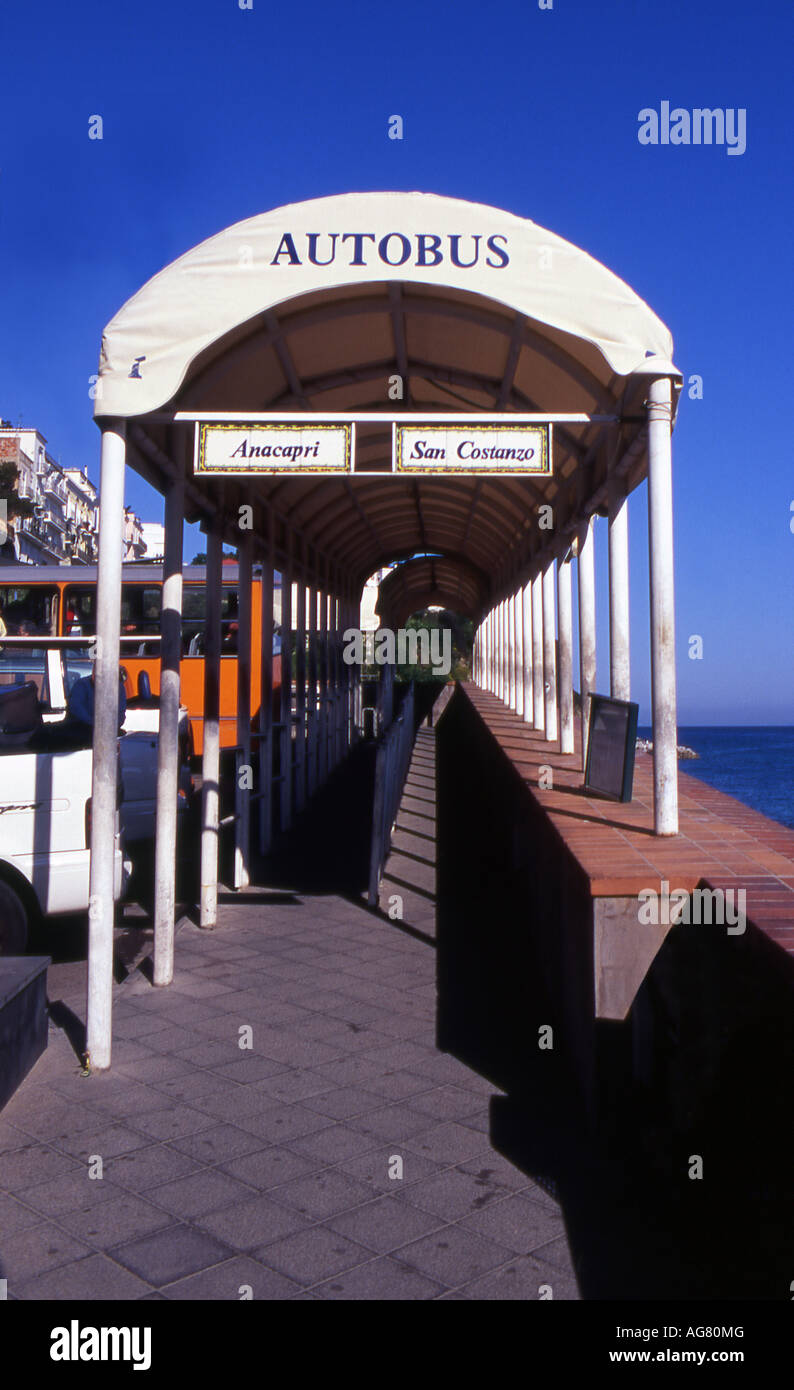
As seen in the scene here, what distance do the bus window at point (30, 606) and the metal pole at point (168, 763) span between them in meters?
13.8

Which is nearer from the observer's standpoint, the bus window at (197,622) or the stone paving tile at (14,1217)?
the stone paving tile at (14,1217)

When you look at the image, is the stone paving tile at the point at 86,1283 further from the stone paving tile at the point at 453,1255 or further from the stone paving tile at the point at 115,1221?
the stone paving tile at the point at 453,1255

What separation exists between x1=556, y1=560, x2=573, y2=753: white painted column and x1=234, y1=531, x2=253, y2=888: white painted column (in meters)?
2.73

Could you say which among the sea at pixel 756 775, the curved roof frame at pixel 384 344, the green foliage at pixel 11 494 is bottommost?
the sea at pixel 756 775

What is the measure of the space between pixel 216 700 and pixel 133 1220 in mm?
4519

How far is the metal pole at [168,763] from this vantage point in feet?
21.2

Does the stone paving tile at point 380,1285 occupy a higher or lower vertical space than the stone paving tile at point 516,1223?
higher

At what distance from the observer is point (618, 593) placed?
7125 mm

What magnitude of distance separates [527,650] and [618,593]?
7.44 meters

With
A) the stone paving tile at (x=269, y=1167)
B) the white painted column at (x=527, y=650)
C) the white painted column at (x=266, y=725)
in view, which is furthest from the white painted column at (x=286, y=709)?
the stone paving tile at (x=269, y=1167)

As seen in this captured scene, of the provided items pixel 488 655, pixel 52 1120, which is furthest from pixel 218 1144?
pixel 488 655

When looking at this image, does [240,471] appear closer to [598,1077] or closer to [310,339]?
[310,339]

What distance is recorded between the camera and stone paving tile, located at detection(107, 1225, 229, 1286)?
3373 mm

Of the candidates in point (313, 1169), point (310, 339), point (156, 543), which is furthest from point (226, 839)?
point (156, 543)
